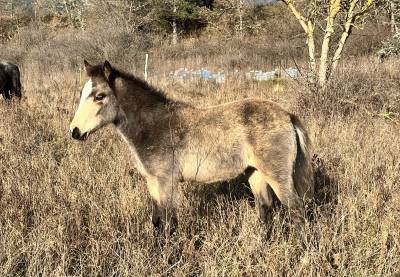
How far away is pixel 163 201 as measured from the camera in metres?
3.93

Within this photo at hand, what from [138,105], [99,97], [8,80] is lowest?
[8,80]

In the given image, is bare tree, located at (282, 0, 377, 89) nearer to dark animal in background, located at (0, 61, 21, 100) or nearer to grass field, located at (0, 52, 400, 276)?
grass field, located at (0, 52, 400, 276)

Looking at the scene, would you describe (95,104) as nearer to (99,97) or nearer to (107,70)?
(99,97)

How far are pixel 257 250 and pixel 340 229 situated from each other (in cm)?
98

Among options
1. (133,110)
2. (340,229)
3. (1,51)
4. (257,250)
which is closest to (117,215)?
(133,110)

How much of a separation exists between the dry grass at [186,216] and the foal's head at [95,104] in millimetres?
803

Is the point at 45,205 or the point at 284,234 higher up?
the point at 45,205

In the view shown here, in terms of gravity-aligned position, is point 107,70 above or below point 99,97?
above

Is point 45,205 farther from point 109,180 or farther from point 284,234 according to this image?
point 284,234

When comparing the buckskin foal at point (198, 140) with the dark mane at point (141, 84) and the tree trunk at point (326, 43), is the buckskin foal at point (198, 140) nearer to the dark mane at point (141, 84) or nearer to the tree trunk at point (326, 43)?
the dark mane at point (141, 84)

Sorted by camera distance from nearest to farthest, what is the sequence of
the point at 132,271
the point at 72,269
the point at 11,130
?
the point at 132,271
the point at 72,269
the point at 11,130

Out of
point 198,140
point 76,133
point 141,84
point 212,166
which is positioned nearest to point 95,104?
point 76,133

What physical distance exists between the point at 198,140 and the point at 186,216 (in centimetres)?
84

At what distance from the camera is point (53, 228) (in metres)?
3.77
